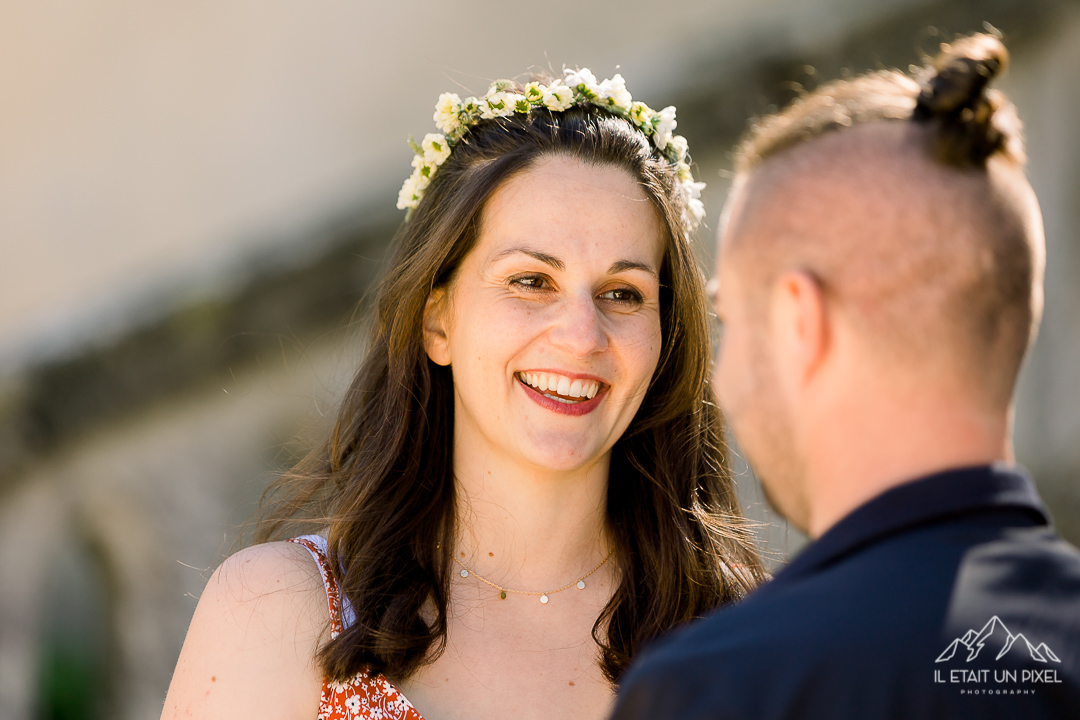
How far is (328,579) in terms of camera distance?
106 inches

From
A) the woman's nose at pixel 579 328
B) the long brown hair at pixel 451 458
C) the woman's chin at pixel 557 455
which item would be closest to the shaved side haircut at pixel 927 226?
the woman's nose at pixel 579 328

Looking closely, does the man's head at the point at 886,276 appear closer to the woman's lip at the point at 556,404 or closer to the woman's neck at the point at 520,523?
the woman's lip at the point at 556,404

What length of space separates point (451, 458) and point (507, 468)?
9.5 inches

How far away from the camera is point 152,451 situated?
5730mm

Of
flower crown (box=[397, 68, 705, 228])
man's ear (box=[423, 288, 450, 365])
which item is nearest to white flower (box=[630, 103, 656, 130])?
flower crown (box=[397, 68, 705, 228])

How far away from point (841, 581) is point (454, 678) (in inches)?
59.8

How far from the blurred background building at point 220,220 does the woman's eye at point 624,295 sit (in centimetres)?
205

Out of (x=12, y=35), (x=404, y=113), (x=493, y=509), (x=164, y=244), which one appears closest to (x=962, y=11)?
(x=404, y=113)

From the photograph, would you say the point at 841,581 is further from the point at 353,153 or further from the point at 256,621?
the point at 353,153

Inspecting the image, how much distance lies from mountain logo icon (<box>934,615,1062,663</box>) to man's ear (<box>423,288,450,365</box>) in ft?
6.25

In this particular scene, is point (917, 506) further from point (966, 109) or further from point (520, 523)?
point (520, 523)

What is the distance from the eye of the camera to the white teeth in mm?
2730

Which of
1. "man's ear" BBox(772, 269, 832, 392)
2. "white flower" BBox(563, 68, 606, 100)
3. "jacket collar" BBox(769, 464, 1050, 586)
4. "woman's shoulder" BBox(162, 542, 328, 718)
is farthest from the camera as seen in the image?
"white flower" BBox(563, 68, 606, 100)

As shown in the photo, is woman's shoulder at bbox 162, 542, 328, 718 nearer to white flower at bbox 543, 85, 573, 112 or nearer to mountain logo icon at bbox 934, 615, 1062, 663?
white flower at bbox 543, 85, 573, 112
